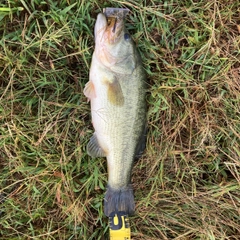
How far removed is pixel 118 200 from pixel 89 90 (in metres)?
0.94

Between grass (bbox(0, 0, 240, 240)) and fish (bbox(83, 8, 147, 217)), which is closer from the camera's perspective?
fish (bbox(83, 8, 147, 217))

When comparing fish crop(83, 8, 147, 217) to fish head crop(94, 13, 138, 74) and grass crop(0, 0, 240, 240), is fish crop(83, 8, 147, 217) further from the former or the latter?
grass crop(0, 0, 240, 240)

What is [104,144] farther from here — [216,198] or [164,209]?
[216,198]

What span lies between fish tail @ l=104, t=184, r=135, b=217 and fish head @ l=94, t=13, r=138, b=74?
3.20 ft

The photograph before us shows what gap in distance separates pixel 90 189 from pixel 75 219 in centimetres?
28

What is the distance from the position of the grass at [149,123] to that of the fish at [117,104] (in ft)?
0.55

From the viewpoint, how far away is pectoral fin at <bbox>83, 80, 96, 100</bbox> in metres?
2.30

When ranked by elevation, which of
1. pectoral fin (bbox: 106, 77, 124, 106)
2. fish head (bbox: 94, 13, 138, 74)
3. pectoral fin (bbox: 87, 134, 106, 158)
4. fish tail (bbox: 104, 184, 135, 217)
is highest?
fish head (bbox: 94, 13, 138, 74)

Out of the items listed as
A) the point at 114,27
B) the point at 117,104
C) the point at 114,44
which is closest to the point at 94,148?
the point at 117,104

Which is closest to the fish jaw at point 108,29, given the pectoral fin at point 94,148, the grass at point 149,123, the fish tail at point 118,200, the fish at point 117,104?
the fish at point 117,104

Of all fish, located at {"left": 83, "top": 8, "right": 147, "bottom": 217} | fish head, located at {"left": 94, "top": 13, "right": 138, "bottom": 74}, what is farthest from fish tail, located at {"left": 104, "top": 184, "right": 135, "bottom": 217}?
fish head, located at {"left": 94, "top": 13, "right": 138, "bottom": 74}

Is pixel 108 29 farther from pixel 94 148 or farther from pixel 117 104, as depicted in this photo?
pixel 94 148

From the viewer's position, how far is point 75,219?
8.35 ft

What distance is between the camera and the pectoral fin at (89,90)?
230cm
